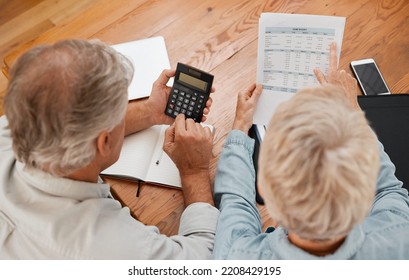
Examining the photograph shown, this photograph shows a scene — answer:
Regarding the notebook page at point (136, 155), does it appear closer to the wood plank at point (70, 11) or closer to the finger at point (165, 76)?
the finger at point (165, 76)

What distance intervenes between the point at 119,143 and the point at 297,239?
40cm

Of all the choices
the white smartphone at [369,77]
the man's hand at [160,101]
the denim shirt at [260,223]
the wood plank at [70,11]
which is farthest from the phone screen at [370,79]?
the wood plank at [70,11]

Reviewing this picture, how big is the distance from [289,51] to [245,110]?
0.63 ft

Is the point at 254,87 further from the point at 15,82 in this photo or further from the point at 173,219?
the point at 15,82

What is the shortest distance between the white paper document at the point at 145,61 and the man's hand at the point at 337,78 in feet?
1.40

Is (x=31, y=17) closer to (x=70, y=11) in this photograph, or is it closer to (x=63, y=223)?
(x=70, y=11)

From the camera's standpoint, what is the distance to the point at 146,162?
101 centimetres

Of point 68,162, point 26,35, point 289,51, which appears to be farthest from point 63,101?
point 26,35

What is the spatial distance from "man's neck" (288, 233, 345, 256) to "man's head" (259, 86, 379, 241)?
8cm

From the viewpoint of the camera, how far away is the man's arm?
2.87 ft

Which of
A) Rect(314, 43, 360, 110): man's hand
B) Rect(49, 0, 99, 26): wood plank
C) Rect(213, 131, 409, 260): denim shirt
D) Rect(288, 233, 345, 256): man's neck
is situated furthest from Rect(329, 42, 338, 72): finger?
Rect(49, 0, 99, 26): wood plank

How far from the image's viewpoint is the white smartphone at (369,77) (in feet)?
3.63

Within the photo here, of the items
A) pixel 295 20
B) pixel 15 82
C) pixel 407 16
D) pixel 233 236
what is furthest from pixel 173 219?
pixel 407 16

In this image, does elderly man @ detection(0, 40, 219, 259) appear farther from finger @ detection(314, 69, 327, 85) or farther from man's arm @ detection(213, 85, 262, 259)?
finger @ detection(314, 69, 327, 85)
